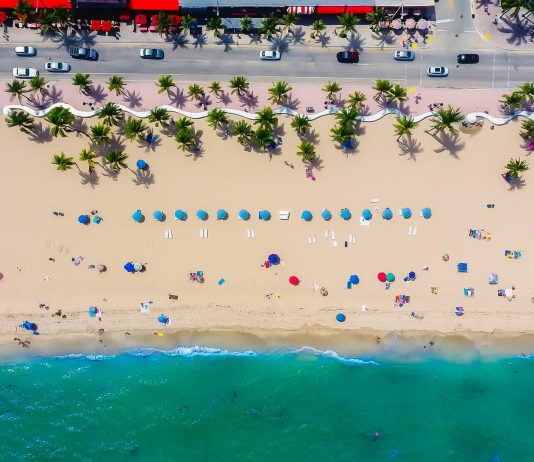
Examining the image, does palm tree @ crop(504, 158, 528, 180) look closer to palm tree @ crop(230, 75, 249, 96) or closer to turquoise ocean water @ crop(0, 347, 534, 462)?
turquoise ocean water @ crop(0, 347, 534, 462)

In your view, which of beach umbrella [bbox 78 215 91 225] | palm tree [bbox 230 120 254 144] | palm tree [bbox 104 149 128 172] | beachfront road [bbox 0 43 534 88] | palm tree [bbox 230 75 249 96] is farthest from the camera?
beach umbrella [bbox 78 215 91 225]

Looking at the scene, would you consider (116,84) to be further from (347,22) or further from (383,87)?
(383,87)

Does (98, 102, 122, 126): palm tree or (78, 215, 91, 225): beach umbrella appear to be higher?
(98, 102, 122, 126): palm tree

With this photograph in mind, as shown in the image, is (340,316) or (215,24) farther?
(340,316)

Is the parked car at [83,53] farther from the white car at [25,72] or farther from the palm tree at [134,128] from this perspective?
the palm tree at [134,128]

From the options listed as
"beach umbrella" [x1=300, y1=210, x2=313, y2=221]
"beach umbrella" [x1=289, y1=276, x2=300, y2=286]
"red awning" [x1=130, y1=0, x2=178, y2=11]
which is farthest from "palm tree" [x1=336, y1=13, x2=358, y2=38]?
"beach umbrella" [x1=289, y1=276, x2=300, y2=286]

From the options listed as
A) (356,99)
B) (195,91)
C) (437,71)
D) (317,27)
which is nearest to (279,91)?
(317,27)
